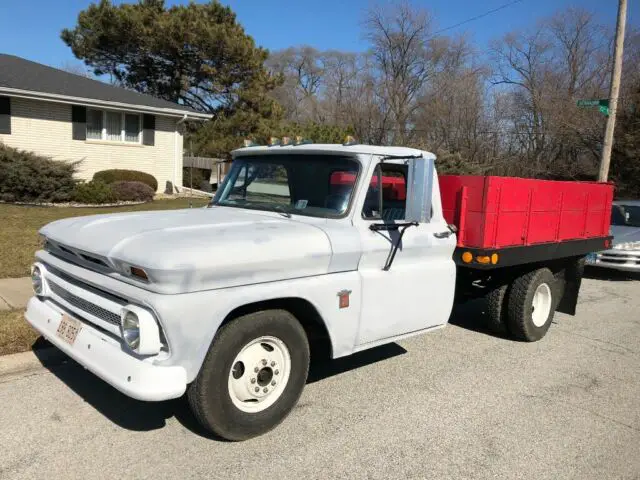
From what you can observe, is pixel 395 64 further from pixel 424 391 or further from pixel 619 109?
pixel 424 391

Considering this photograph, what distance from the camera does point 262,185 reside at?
187 inches

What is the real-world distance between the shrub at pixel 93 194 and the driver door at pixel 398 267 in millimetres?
13370

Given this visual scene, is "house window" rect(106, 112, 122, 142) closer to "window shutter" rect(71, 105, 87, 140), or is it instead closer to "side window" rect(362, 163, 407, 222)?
"window shutter" rect(71, 105, 87, 140)

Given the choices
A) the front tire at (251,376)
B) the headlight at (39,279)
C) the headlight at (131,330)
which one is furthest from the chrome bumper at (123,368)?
the headlight at (39,279)

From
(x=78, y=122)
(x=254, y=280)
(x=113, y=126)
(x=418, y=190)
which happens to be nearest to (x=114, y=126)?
(x=113, y=126)

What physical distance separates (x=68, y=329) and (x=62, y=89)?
17589mm

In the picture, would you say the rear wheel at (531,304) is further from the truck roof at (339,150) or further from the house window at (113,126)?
the house window at (113,126)

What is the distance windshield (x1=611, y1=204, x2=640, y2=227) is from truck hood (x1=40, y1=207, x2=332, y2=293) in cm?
1012

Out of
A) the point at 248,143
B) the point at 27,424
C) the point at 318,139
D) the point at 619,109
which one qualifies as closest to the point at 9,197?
the point at 318,139

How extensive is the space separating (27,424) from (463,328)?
4.66m

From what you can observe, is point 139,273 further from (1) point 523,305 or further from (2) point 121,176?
(2) point 121,176

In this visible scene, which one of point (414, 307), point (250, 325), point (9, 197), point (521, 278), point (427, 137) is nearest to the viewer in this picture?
point (250, 325)

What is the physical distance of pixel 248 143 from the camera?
5.47m

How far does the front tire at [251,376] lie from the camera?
3287mm
